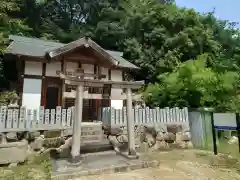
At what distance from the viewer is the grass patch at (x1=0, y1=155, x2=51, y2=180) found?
6.28m

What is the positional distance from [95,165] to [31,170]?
6.99 ft

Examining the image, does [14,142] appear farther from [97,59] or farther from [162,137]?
[97,59]

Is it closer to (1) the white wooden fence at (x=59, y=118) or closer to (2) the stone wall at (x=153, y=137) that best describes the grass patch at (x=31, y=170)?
(1) the white wooden fence at (x=59, y=118)

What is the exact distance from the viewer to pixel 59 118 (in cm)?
923

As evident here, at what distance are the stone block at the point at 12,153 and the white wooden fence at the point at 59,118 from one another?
2.20ft

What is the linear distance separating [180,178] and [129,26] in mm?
19754

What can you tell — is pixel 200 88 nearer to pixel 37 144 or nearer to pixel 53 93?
pixel 37 144

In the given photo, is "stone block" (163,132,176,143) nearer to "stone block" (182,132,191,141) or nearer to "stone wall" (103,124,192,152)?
"stone wall" (103,124,192,152)

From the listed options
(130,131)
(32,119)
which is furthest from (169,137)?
(32,119)

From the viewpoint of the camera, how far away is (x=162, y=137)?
10711mm

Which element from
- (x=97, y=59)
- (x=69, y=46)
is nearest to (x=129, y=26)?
(x=97, y=59)

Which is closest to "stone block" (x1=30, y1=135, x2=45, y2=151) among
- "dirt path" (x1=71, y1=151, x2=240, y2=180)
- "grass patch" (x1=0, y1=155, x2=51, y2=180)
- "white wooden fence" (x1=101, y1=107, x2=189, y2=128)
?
"grass patch" (x1=0, y1=155, x2=51, y2=180)

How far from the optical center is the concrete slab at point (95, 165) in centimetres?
662

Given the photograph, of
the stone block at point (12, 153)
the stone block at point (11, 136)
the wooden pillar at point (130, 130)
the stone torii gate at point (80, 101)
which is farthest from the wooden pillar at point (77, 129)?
the stone block at point (11, 136)
